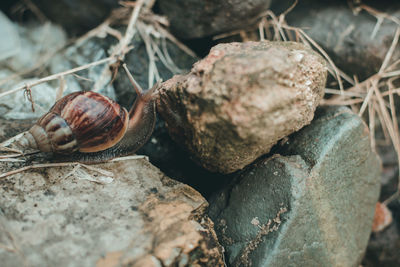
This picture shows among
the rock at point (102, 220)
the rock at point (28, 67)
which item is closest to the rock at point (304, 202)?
the rock at point (102, 220)

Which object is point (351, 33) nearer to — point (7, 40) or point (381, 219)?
point (381, 219)

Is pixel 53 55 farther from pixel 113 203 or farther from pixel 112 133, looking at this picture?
pixel 113 203

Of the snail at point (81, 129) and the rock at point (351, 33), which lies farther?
the rock at point (351, 33)

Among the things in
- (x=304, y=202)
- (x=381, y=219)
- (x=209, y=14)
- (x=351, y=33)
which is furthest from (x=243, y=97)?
(x=381, y=219)

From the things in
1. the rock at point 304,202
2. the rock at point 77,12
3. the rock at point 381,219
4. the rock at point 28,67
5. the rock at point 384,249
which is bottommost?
the rock at point 384,249

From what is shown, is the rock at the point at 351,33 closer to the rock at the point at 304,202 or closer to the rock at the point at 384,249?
the rock at the point at 304,202

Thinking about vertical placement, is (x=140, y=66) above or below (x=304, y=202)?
above
